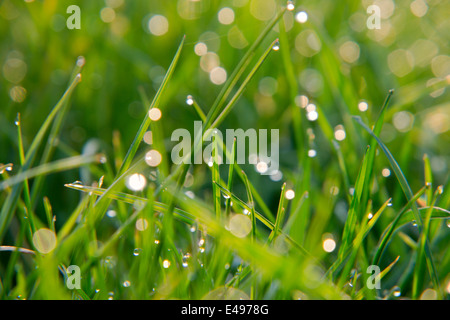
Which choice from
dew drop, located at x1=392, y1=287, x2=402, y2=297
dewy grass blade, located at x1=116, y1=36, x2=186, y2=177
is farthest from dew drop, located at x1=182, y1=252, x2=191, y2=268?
dew drop, located at x1=392, y1=287, x2=402, y2=297

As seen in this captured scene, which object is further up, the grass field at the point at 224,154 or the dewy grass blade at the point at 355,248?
the grass field at the point at 224,154

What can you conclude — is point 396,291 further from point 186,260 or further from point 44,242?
point 44,242

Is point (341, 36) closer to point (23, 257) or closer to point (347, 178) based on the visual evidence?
point (347, 178)

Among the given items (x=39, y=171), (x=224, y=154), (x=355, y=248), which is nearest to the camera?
(x=355, y=248)

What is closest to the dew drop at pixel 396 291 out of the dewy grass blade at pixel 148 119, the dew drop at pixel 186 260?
the dew drop at pixel 186 260

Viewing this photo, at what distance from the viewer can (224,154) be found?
825mm

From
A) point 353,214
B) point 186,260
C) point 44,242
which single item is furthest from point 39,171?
point 353,214

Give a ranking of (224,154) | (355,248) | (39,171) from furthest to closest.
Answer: (224,154), (39,171), (355,248)

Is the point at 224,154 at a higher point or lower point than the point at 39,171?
higher

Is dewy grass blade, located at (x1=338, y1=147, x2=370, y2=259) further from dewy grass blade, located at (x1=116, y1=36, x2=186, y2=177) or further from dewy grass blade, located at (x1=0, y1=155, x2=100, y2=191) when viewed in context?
dewy grass blade, located at (x1=0, y1=155, x2=100, y2=191)

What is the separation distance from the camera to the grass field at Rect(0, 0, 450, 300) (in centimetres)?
51

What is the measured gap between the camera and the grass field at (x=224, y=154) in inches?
20.0

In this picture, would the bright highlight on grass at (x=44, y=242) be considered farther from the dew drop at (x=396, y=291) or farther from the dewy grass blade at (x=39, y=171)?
the dew drop at (x=396, y=291)
